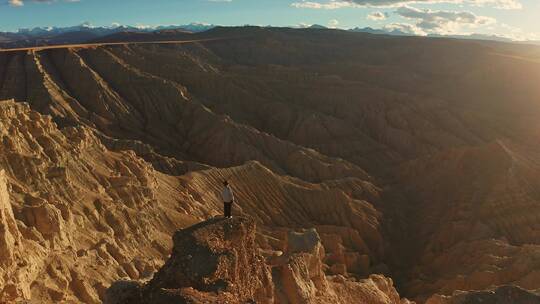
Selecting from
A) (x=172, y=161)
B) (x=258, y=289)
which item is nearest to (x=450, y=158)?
(x=172, y=161)

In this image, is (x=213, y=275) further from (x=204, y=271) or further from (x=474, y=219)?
(x=474, y=219)

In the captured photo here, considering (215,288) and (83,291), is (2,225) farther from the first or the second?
(215,288)

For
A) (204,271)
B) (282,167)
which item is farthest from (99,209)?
(282,167)

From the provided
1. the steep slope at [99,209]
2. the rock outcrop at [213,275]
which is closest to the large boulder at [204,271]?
the rock outcrop at [213,275]

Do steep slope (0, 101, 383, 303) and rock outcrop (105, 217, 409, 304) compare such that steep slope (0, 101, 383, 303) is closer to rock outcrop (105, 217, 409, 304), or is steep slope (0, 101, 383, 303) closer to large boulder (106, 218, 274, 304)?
rock outcrop (105, 217, 409, 304)

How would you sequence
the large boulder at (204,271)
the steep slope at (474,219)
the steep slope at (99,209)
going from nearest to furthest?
the large boulder at (204,271) → the steep slope at (99,209) → the steep slope at (474,219)

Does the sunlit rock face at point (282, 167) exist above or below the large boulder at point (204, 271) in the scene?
below

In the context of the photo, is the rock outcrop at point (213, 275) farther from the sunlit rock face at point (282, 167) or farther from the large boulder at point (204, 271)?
the sunlit rock face at point (282, 167)

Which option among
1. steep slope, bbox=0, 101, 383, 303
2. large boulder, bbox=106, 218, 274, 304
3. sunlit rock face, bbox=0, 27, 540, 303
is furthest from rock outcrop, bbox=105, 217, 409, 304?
steep slope, bbox=0, 101, 383, 303
